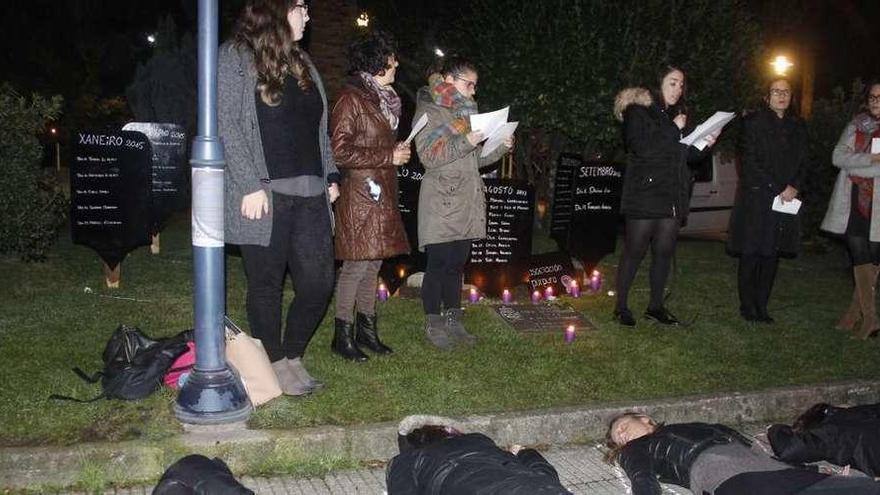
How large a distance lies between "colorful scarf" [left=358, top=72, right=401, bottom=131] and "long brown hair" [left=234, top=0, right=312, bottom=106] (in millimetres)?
905

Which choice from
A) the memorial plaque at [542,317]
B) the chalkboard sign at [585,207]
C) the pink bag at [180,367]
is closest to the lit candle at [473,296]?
the memorial plaque at [542,317]

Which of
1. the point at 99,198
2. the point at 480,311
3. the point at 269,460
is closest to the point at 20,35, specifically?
the point at 99,198

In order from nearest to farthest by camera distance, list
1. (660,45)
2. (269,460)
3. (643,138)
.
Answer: (269,460) < (643,138) < (660,45)

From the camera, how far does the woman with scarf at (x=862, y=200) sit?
22.3 feet

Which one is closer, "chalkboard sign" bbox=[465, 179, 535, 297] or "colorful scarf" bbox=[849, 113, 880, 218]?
"colorful scarf" bbox=[849, 113, 880, 218]

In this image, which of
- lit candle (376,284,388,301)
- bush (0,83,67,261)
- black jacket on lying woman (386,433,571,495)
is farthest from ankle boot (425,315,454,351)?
bush (0,83,67,261)

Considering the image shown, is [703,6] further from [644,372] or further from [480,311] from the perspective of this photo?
[644,372]

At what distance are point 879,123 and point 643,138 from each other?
1.90 m

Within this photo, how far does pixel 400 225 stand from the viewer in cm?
560

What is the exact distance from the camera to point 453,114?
5.93m

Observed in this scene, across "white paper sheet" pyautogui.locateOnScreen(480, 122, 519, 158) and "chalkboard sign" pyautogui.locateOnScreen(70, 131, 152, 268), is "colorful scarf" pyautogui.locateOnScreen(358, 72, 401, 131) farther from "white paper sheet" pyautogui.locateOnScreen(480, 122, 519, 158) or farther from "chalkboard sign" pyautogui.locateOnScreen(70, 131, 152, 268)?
"chalkboard sign" pyautogui.locateOnScreen(70, 131, 152, 268)

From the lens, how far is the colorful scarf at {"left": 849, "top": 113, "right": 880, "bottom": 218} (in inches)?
269

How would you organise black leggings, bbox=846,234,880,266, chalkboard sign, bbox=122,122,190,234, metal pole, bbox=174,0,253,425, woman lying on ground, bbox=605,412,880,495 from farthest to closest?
chalkboard sign, bbox=122,122,190,234, black leggings, bbox=846,234,880,266, metal pole, bbox=174,0,253,425, woman lying on ground, bbox=605,412,880,495

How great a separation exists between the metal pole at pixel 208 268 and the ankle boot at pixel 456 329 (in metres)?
2.03
